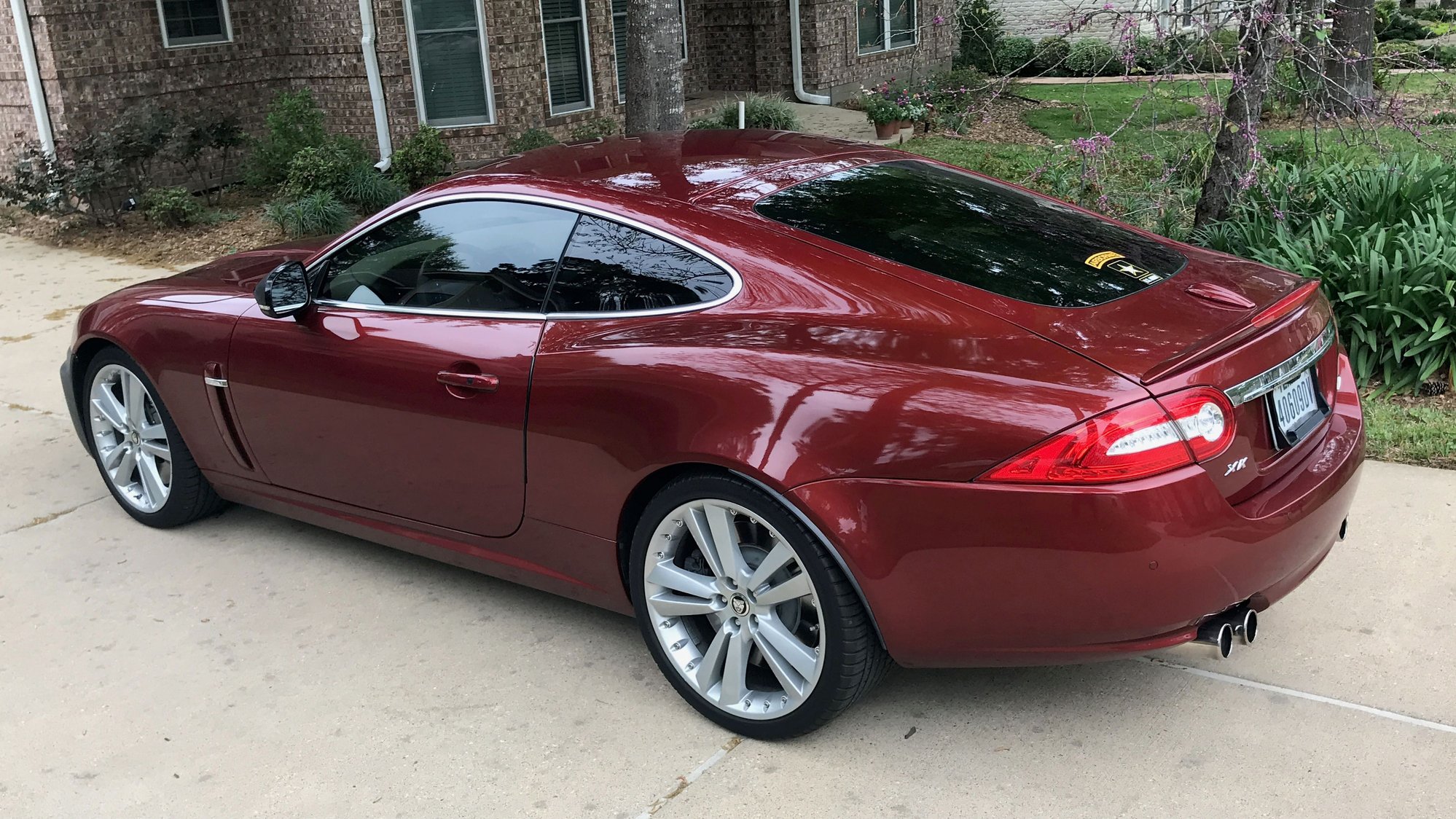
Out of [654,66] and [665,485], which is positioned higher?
[654,66]

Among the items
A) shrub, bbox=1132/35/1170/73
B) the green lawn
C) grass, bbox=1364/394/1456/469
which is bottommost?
grass, bbox=1364/394/1456/469

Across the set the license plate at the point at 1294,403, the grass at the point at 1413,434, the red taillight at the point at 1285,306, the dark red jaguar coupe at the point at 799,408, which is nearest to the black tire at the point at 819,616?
the dark red jaguar coupe at the point at 799,408

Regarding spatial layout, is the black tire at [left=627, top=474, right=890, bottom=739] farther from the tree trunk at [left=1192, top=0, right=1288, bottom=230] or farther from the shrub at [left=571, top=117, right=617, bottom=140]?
the shrub at [left=571, top=117, right=617, bottom=140]

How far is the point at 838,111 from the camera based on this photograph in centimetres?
1623

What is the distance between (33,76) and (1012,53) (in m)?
15.4

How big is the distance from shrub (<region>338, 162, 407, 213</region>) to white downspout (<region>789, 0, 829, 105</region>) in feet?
23.9

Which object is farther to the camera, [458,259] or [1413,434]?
[1413,434]

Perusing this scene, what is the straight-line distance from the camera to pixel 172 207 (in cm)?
1046

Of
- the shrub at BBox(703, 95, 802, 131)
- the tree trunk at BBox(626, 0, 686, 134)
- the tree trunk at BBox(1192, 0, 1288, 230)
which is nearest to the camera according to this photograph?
the tree trunk at BBox(1192, 0, 1288, 230)

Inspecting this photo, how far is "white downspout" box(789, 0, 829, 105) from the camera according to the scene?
53.9 feet

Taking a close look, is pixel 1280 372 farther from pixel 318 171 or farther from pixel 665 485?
pixel 318 171

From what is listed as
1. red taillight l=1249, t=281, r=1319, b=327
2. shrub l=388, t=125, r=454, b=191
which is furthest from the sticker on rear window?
shrub l=388, t=125, r=454, b=191

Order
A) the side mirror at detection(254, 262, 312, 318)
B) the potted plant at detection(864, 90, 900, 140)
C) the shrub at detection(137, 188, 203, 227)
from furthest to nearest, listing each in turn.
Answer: the potted plant at detection(864, 90, 900, 140)
the shrub at detection(137, 188, 203, 227)
the side mirror at detection(254, 262, 312, 318)

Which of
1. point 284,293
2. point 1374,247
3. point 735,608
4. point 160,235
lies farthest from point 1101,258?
point 160,235
